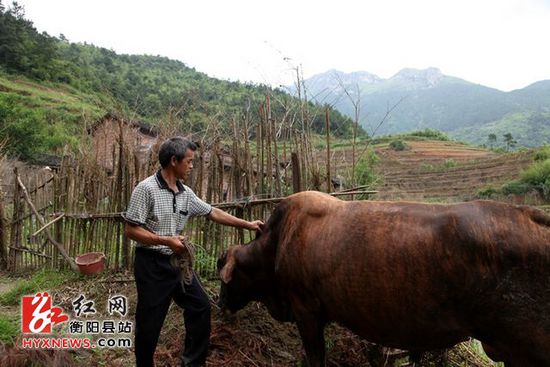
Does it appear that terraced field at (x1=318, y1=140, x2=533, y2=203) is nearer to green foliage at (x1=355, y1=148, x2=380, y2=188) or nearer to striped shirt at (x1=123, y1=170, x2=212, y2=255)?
green foliage at (x1=355, y1=148, x2=380, y2=188)

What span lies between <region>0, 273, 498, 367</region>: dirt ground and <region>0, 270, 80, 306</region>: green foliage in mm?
2665

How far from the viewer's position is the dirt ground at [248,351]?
3891 mm

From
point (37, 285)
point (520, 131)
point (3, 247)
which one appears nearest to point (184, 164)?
point (37, 285)

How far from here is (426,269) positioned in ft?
8.48

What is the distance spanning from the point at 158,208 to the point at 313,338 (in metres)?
1.60

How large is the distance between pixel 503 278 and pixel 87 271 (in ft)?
19.2

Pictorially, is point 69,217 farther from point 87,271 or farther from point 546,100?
point 546,100

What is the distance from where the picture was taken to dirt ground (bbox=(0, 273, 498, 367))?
12.8ft

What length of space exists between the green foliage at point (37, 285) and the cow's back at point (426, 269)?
520 centimetres

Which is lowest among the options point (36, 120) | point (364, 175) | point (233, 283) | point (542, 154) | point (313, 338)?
point (313, 338)

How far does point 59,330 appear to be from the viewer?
4918 millimetres

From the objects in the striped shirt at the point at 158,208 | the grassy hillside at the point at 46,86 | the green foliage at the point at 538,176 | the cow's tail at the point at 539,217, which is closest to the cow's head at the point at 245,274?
the striped shirt at the point at 158,208

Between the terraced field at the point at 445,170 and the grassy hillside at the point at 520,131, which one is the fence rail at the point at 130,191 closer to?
the terraced field at the point at 445,170

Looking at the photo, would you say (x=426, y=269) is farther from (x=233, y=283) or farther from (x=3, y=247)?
(x=3, y=247)
